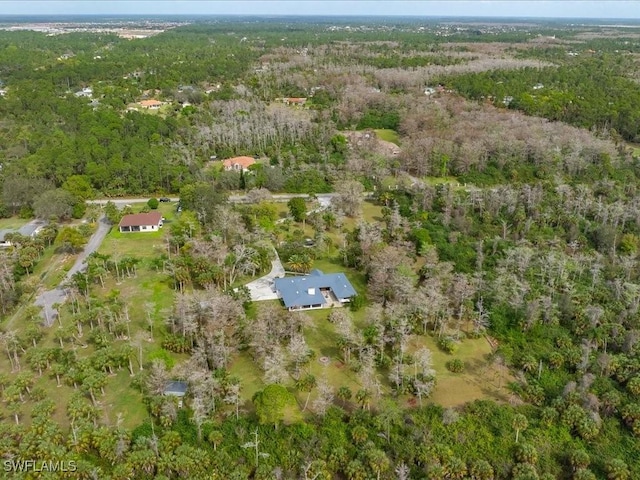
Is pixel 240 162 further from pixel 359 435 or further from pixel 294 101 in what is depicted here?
pixel 359 435

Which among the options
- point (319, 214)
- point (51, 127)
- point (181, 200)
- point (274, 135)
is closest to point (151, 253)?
point (181, 200)

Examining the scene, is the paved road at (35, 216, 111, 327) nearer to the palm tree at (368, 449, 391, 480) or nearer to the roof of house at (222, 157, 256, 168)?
the roof of house at (222, 157, 256, 168)

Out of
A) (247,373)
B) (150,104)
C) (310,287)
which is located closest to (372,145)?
(310,287)

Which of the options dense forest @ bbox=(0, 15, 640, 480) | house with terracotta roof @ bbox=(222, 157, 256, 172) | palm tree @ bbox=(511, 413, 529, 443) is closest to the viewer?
dense forest @ bbox=(0, 15, 640, 480)

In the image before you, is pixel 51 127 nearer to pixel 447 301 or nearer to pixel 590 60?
pixel 447 301

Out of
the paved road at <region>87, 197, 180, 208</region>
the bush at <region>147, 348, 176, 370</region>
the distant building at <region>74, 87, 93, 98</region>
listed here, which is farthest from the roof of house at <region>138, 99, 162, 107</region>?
the bush at <region>147, 348, 176, 370</region>

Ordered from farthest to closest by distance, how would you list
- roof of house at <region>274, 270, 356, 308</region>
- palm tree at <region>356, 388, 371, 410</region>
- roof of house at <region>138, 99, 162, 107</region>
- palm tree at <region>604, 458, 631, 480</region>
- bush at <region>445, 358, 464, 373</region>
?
roof of house at <region>138, 99, 162, 107</region> → roof of house at <region>274, 270, 356, 308</region> → bush at <region>445, 358, 464, 373</region> → palm tree at <region>356, 388, 371, 410</region> → palm tree at <region>604, 458, 631, 480</region>
